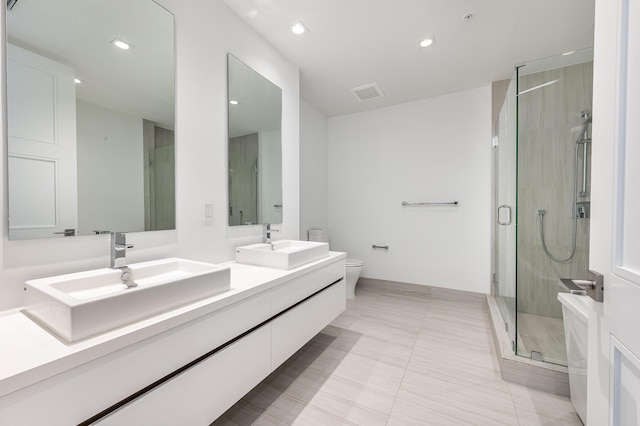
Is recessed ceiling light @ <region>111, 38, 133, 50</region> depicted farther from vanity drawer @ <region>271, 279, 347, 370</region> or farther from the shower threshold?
the shower threshold

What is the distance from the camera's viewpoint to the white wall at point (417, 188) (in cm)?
299

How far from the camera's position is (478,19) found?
1.90 metres

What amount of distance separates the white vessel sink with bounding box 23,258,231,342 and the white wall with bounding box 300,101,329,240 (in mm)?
2181

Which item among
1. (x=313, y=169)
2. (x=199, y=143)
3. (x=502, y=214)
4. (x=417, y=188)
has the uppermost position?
(x=313, y=169)

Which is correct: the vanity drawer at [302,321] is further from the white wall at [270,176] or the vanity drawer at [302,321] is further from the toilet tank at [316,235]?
the toilet tank at [316,235]

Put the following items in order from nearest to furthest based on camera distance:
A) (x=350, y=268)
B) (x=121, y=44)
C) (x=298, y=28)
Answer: (x=121, y=44), (x=298, y=28), (x=350, y=268)

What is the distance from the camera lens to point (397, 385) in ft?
5.32

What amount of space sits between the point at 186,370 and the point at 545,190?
8.99ft

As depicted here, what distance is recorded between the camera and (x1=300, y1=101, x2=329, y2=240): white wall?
3318 mm

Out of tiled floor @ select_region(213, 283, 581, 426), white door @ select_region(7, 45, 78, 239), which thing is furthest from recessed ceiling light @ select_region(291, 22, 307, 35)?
tiled floor @ select_region(213, 283, 581, 426)

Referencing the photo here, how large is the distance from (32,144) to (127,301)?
2.53ft

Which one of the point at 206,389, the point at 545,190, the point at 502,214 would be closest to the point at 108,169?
the point at 206,389

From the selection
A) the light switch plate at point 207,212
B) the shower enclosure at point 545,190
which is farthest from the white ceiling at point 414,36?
the light switch plate at point 207,212

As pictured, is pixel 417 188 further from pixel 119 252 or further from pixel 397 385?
pixel 119 252
